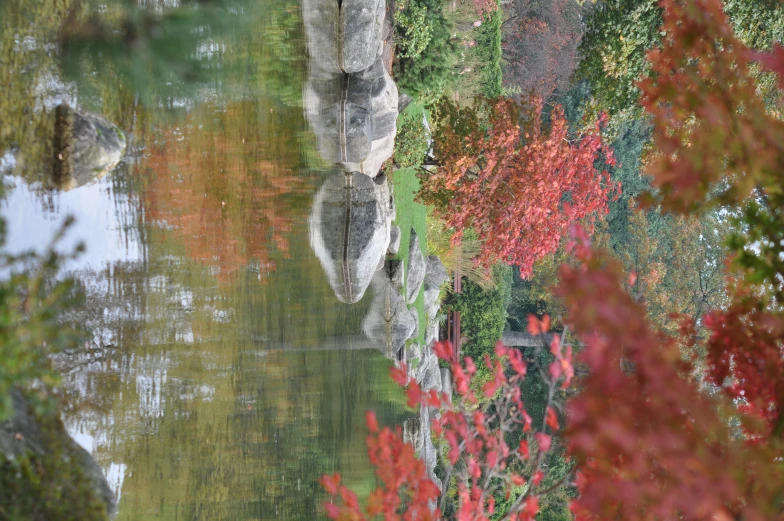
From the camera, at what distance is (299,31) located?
4.86 m

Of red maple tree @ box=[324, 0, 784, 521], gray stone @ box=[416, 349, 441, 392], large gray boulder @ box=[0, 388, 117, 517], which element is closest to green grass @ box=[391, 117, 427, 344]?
gray stone @ box=[416, 349, 441, 392]

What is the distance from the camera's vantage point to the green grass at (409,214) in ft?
24.4

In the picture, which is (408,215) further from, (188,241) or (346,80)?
(188,241)

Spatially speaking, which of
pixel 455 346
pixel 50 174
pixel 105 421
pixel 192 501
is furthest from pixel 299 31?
pixel 455 346

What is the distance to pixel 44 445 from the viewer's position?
8.89ft

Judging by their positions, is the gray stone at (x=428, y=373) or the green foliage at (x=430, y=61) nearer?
the green foliage at (x=430, y=61)

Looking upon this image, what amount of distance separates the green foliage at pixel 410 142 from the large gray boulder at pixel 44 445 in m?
4.82

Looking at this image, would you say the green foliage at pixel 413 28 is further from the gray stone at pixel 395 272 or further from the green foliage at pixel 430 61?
the gray stone at pixel 395 272

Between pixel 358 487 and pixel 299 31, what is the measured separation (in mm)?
4500

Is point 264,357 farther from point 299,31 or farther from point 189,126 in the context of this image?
Answer: point 299,31

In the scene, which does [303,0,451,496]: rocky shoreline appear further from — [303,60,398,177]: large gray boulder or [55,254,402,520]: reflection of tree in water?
[55,254,402,520]: reflection of tree in water

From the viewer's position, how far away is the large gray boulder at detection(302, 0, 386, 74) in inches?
193

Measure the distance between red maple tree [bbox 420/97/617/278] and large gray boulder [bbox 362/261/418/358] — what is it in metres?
1.10

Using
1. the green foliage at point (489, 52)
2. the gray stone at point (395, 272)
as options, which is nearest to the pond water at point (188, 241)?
the gray stone at point (395, 272)
